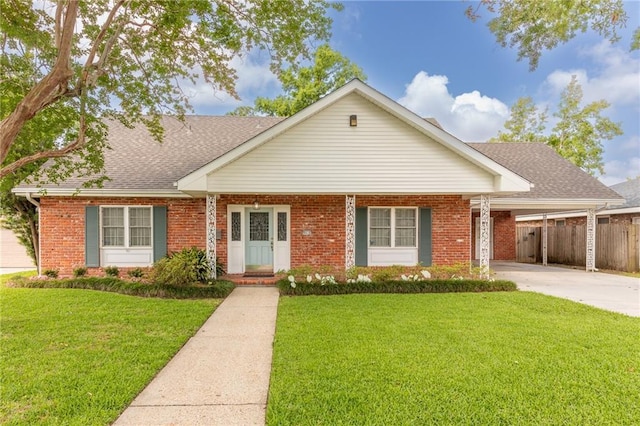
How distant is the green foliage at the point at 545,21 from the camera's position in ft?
20.6

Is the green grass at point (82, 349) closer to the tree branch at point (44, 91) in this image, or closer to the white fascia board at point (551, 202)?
the tree branch at point (44, 91)

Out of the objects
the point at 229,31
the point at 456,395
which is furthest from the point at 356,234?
the point at 456,395

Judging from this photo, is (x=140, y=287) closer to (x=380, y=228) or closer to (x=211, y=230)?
(x=211, y=230)

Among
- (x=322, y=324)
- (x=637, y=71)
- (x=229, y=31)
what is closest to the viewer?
(x=322, y=324)

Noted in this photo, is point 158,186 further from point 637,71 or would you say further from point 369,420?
point 637,71

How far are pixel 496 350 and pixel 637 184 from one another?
19614 millimetres

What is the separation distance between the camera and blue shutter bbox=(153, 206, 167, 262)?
1031 centimetres

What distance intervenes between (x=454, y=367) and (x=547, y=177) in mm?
12060

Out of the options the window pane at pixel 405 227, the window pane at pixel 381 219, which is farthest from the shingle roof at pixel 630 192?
the window pane at pixel 381 219

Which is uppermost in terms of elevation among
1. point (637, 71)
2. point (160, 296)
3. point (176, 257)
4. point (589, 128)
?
point (589, 128)

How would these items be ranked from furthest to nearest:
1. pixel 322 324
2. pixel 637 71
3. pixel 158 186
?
pixel 158 186 → pixel 637 71 → pixel 322 324

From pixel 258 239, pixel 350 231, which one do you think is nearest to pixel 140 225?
pixel 258 239

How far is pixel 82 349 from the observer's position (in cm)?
470

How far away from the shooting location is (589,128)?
1027 inches
